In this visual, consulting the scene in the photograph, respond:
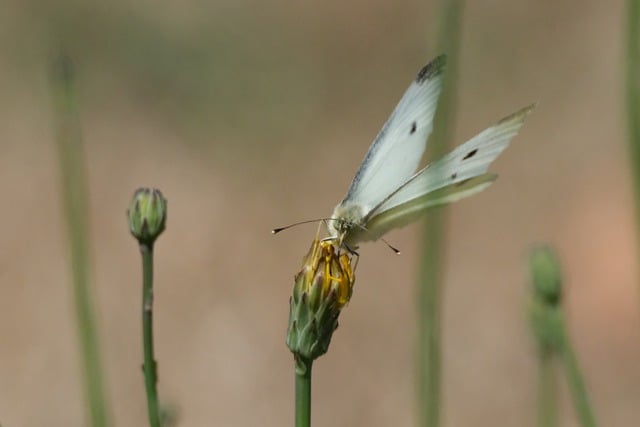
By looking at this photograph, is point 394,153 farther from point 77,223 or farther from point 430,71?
point 77,223

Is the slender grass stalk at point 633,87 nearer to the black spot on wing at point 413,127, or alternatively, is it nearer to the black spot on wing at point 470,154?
the black spot on wing at point 470,154

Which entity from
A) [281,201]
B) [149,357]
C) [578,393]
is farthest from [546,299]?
[281,201]

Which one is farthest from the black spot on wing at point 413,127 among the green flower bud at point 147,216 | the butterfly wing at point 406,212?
the green flower bud at point 147,216

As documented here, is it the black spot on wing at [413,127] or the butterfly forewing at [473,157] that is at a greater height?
the black spot on wing at [413,127]

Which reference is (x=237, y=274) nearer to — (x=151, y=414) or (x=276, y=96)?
(x=276, y=96)

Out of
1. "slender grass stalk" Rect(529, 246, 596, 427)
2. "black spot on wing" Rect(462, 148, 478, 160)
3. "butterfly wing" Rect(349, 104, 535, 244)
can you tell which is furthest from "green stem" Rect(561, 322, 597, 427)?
"black spot on wing" Rect(462, 148, 478, 160)

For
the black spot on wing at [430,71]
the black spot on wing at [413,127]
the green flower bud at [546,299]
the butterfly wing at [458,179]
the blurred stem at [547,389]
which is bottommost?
the blurred stem at [547,389]
